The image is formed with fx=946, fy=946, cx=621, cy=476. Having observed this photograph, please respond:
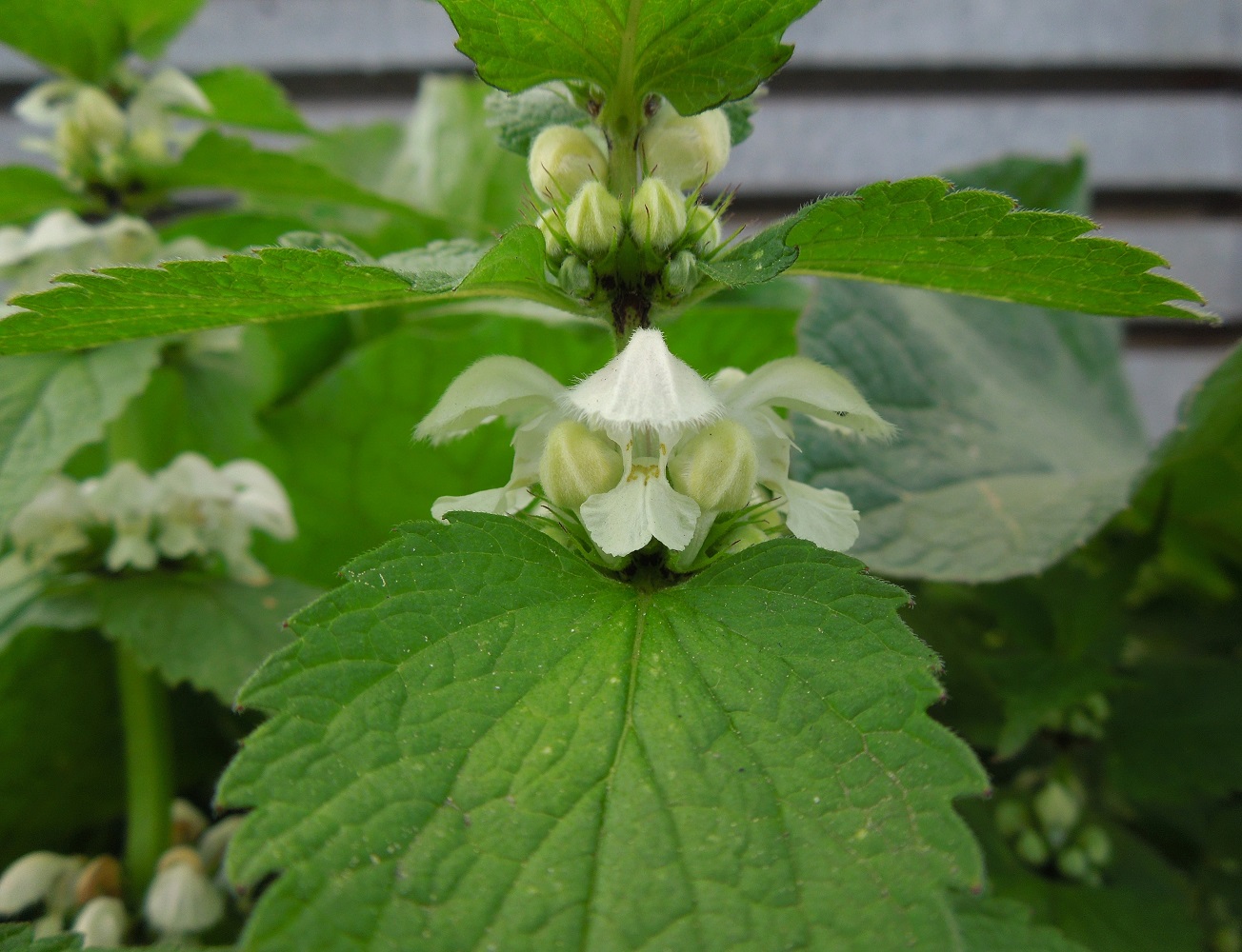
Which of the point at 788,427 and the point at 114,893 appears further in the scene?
the point at 114,893

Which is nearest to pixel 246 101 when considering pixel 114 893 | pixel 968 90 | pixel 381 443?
pixel 381 443

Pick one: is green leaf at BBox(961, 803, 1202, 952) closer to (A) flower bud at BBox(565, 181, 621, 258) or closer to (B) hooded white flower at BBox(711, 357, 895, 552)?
(B) hooded white flower at BBox(711, 357, 895, 552)

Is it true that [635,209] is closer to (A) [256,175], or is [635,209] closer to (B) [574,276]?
(B) [574,276]

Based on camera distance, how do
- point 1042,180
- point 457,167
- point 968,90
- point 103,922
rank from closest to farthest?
point 103,922
point 1042,180
point 457,167
point 968,90

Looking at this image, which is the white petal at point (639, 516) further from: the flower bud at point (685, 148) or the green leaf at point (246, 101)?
the green leaf at point (246, 101)

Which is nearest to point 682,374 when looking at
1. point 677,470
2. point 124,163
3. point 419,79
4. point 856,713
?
point 677,470

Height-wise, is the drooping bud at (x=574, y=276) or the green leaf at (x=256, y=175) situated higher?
the green leaf at (x=256, y=175)

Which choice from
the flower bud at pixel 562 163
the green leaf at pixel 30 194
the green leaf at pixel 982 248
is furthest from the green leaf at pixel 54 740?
the green leaf at pixel 982 248
